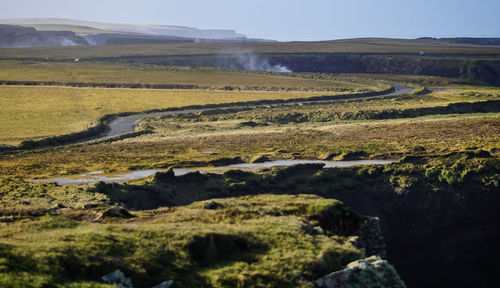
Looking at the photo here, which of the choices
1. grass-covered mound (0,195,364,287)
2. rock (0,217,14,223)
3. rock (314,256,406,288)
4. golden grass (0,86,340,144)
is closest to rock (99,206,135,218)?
grass-covered mound (0,195,364,287)

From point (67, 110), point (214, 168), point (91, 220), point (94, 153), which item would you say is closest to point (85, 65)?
point (67, 110)

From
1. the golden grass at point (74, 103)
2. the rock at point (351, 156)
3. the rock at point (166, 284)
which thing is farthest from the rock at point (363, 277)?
the golden grass at point (74, 103)

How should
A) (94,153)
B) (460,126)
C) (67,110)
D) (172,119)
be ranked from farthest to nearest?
1. (67,110)
2. (172,119)
3. (460,126)
4. (94,153)

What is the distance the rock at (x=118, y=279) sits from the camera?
17.5 meters

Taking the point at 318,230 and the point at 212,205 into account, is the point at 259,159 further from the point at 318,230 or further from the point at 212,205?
the point at 318,230

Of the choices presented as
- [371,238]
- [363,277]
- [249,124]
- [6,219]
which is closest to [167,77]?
[249,124]

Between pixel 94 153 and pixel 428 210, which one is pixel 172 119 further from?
pixel 428 210

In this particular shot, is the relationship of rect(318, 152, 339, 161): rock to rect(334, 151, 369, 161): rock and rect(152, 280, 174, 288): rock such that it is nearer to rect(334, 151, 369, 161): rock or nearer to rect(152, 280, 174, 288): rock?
rect(334, 151, 369, 161): rock

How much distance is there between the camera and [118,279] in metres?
17.7

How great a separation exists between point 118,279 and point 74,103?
93.5 m

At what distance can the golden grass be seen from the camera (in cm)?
8169

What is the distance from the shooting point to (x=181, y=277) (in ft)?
60.4

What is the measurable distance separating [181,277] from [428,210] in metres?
31.7

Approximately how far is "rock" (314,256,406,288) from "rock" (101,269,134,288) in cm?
550
